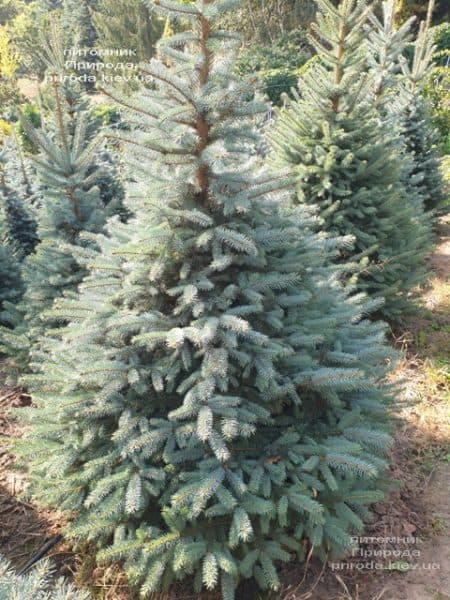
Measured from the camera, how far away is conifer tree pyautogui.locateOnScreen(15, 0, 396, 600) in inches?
90.0

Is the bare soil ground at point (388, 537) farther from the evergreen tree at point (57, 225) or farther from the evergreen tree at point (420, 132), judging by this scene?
the evergreen tree at point (420, 132)

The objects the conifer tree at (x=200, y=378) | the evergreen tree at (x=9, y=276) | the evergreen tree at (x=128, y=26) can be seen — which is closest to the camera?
the conifer tree at (x=200, y=378)

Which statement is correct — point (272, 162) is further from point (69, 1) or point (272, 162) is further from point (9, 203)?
point (69, 1)

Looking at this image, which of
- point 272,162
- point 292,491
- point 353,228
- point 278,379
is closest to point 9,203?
point 272,162

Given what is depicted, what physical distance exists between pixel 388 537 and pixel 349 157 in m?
3.19

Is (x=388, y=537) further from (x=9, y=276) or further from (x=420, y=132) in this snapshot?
(x=420, y=132)

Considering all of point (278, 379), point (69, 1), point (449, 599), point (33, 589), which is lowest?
point (449, 599)

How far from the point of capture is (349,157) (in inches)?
172

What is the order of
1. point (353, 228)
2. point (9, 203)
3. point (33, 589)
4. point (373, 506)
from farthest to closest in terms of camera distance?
point (9, 203)
point (353, 228)
point (373, 506)
point (33, 589)

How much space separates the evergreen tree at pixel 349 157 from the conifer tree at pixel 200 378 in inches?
81.5

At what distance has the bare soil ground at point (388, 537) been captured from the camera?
269 centimetres

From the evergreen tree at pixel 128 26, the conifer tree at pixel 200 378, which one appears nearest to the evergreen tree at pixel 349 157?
the conifer tree at pixel 200 378

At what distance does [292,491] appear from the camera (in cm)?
230

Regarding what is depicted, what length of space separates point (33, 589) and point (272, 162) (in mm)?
4568
